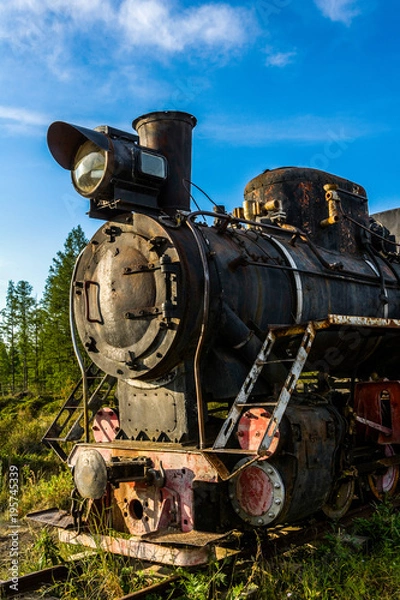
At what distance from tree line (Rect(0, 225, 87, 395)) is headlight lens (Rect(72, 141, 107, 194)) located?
40.8ft

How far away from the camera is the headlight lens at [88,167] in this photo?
4.86 m

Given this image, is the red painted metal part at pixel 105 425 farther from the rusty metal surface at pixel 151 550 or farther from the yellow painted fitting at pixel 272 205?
the yellow painted fitting at pixel 272 205

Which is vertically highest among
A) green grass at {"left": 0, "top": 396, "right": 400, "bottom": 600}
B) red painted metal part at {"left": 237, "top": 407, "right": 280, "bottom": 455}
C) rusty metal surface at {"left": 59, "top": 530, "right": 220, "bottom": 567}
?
red painted metal part at {"left": 237, "top": 407, "right": 280, "bottom": 455}

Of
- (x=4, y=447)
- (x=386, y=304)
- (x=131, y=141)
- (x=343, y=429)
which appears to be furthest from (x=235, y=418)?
(x=4, y=447)

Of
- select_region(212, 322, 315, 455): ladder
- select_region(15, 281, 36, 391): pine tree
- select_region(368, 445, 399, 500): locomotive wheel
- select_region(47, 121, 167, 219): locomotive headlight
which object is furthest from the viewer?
select_region(15, 281, 36, 391): pine tree

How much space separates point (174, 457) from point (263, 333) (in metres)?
1.27

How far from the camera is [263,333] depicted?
4832mm

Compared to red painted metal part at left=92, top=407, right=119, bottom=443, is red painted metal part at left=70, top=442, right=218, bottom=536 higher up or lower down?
lower down

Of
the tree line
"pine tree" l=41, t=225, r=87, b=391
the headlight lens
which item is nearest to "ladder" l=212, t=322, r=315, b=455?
the headlight lens

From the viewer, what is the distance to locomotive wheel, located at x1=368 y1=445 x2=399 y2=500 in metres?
5.77

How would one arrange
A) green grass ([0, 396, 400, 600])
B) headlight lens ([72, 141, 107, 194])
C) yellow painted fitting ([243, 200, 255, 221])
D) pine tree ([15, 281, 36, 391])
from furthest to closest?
pine tree ([15, 281, 36, 391]) → yellow painted fitting ([243, 200, 255, 221]) → headlight lens ([72, 141, 107, 194]) → green grass ([0, 396, 400, 600])

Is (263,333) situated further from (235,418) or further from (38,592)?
(38,592)

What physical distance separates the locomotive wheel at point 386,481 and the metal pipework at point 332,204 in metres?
2.40

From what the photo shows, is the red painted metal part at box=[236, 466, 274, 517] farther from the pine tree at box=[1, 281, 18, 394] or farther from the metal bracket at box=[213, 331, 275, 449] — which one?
the pine tree at box=[1, 281, 18, 394]
